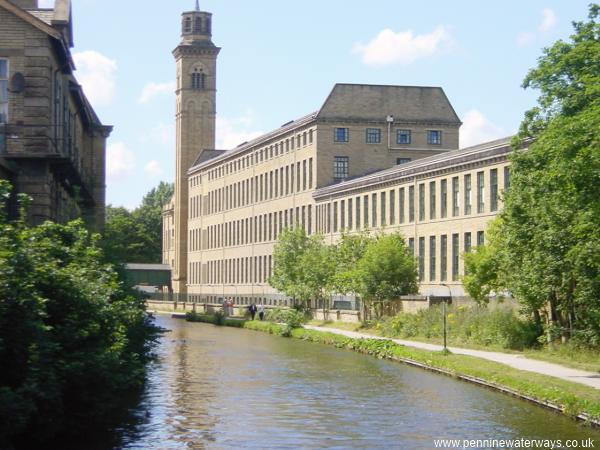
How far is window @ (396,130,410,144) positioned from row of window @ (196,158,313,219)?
25.1 feet

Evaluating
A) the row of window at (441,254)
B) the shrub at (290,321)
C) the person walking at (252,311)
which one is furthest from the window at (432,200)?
the person walking at (252,311)

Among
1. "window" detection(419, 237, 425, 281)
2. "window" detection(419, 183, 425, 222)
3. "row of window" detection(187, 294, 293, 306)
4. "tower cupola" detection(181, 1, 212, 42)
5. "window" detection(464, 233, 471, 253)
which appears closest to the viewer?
"window" detection(464, 233, 471, 253)

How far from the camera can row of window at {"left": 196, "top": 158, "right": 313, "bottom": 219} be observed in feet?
350

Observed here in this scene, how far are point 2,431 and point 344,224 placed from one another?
77615 mm

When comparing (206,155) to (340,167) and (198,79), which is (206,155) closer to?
(198,79)

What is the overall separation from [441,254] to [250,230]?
49.6m

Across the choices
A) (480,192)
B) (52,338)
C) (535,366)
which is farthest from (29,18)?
(480,192)

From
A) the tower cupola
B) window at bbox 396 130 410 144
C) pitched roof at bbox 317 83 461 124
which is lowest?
window at bbox 396 130 410 144

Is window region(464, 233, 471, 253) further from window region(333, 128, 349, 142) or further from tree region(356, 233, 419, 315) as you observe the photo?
window region(333, 128, 349, 142)

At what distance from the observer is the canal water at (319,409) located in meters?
24.0

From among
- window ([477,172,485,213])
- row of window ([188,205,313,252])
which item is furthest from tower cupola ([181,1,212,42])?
window ([477,172,485,213])

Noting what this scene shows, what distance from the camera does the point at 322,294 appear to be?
8075 cm

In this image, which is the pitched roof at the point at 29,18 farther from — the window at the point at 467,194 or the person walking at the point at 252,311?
the person walking at the point at 252,311

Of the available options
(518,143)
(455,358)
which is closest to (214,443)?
(455,358)
